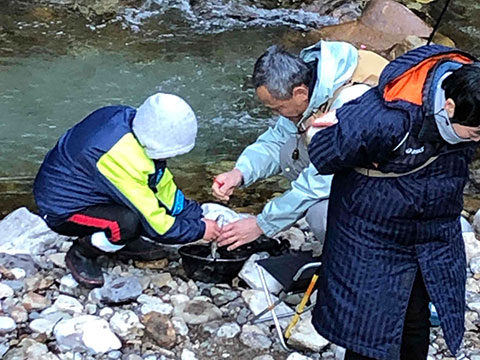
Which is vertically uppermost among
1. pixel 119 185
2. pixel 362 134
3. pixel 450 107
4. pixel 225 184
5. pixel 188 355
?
pixel 450 107

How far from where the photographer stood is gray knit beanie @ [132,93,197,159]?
277 centimetres

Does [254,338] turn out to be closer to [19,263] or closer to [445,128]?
[19,263]

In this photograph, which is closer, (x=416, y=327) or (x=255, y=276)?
(x=416, y=327)

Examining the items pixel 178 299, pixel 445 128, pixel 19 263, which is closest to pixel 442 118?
pixel 445 128

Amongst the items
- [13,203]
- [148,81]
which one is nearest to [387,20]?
[148,81]

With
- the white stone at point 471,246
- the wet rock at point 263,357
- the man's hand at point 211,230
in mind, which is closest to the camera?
the wet rock at point 263,357

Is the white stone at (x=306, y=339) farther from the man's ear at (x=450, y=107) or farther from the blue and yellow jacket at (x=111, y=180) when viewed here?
the man's ear at (x=450, y=107)

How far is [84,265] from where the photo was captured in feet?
10.3

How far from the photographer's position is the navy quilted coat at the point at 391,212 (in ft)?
6.89

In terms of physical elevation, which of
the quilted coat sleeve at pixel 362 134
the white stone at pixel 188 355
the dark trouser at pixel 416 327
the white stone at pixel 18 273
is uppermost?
the quilted coat sleeve at pixel 362 134

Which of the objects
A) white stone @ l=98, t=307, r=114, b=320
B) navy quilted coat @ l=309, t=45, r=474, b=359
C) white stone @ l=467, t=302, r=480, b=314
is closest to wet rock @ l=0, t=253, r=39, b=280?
white stone @ l=98, t=307, r=114, b=320

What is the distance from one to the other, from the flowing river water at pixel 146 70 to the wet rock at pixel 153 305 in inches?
46.3

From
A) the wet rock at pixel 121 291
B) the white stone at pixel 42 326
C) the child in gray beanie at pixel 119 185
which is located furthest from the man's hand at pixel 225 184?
the white stone at pixel 42 326

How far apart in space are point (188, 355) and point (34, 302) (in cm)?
63
